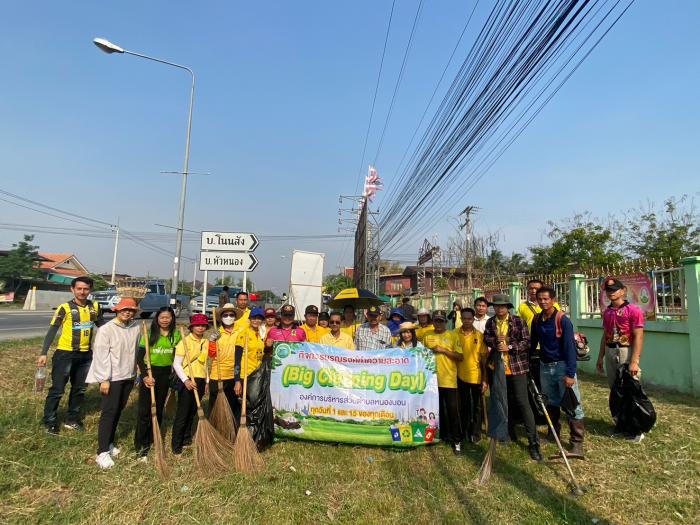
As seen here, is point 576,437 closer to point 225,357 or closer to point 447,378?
point 447,378

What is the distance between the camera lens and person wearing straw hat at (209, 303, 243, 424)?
4.59 m

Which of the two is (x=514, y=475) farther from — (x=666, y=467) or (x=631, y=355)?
(x=631, y=355)

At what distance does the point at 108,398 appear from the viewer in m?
4.12

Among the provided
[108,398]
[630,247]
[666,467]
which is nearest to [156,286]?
[108,398]

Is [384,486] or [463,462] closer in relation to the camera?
[384,486]

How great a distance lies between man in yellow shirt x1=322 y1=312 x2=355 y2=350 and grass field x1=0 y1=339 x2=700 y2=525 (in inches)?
47.8

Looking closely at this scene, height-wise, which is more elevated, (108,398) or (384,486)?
(108,398)

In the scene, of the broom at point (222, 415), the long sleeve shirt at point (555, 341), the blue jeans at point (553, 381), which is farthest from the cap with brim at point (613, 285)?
the broom at point (222, 415)

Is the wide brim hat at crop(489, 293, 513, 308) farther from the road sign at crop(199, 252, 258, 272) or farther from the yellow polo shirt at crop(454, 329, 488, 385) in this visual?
the road sign at crop(199, 252, 258, 272)

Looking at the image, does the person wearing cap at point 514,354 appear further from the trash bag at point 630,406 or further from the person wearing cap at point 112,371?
the person wearing cap at point 112,371

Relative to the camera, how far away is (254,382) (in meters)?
4.59

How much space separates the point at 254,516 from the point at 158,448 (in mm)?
1288

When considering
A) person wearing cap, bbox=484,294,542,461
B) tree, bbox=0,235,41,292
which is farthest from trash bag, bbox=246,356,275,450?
tree, bbox=0,235,41,292

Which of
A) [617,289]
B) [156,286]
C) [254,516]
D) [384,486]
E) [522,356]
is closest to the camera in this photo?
[254,516]
